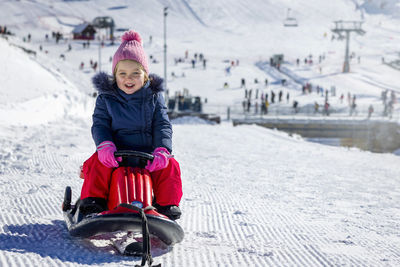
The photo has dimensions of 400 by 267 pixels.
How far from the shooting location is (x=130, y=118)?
3.03 metres

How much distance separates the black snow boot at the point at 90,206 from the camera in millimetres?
2750

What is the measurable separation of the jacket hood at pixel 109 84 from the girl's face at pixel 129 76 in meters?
0.05

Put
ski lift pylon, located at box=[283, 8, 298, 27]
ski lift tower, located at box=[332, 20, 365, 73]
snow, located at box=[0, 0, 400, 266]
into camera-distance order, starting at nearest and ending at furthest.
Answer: snow, located at box=[0, 0, 400, 266], ski lift tower, located at box=[332, 20, 365, 73], ski lift pylon, located at box=[283, 8, 298, 27]

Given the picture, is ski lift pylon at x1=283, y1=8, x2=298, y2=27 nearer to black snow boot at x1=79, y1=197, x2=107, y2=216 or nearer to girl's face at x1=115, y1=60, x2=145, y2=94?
girl's face at x1=115, y1=60, x2=145, y2=94

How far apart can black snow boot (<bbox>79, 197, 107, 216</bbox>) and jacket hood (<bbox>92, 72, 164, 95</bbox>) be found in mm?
753

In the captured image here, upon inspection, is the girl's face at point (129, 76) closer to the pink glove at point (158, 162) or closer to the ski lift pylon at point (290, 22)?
the pink glove at point (158, 162)

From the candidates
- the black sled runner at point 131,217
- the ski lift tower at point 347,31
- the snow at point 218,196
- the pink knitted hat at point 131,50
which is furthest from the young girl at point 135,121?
the ski lift tower at point 347,31

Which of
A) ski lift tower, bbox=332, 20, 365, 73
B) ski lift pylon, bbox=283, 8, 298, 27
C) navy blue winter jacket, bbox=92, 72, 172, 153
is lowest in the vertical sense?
navy blue winter jacket, bbox=92, 72, 172, 153

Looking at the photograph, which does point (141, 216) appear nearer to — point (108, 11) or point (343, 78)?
point (343, 78)

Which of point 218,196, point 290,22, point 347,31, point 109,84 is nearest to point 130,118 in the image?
point 109,84

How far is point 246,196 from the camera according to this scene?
5094mm

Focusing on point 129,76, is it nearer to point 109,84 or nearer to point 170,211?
point 109,84

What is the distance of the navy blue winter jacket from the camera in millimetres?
3027

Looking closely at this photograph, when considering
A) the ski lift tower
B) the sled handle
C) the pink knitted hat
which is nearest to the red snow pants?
the sled handle
